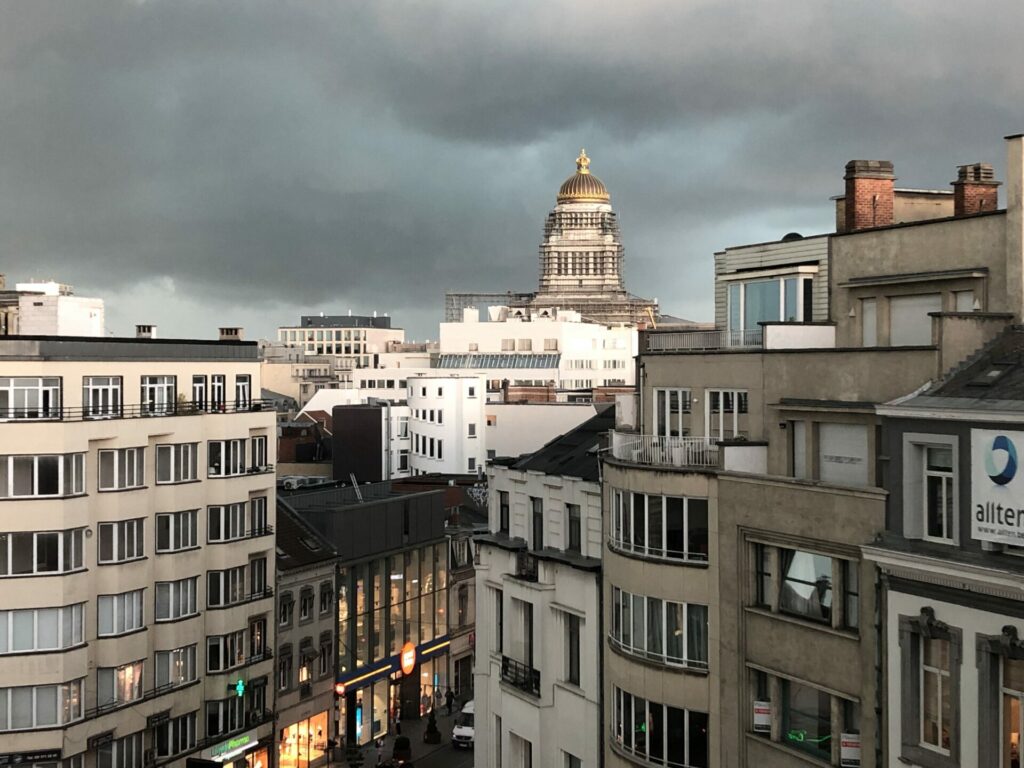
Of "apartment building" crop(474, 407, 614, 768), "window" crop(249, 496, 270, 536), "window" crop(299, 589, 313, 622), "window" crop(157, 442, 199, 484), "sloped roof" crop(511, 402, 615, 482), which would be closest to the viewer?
"apartment building" crop(474, 407, 614, 768)

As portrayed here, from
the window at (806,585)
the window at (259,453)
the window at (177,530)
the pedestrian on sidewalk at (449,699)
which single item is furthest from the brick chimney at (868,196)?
the pedestrian on sidewalk at (449,699)

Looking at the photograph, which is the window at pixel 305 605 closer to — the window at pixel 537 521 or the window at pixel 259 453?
the window at pixel 259 453

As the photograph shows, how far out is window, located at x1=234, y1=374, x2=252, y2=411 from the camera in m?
63.2

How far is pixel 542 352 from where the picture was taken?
17988 cm

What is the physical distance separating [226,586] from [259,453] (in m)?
6.83

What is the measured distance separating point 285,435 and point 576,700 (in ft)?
299

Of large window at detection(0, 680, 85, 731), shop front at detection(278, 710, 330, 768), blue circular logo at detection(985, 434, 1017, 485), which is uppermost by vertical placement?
blue circular logo at detection(985, 434, 1017, 485)

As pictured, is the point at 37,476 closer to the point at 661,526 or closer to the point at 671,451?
the point at 661,526

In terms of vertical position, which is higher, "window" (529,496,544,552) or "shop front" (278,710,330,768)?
"window" (529,496,544,552)

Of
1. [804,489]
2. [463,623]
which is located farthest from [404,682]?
[804,489]

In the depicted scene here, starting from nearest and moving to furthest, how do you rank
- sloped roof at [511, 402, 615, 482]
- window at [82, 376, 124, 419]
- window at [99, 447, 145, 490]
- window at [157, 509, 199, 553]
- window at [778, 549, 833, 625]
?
1. window at [778, 549, 833, 625]
2. sloped roof at [511, 402, 615, 482]
3. window at [82, 376, 124, 419]
4. window at [99, 447, 145, 490]
5. window at [157, 509, 199, 553]

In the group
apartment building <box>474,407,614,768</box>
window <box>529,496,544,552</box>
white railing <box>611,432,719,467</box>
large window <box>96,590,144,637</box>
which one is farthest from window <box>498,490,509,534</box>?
large window <box>96,590,144,637</box>

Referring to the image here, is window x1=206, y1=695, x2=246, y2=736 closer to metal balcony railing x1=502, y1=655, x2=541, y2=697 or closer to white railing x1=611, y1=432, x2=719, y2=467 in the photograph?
metal balcony railing x1=502, y1=655, x2=541, y2=697

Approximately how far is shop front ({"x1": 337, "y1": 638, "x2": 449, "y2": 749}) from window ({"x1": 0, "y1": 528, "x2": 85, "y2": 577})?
22643mm
